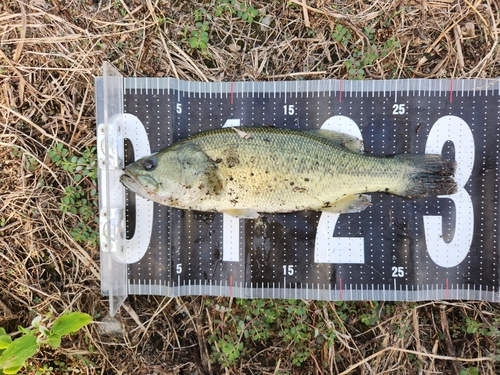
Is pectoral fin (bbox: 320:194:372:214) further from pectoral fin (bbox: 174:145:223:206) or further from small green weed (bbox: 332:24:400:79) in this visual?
small green weed (bbox: 332:24:400:79)

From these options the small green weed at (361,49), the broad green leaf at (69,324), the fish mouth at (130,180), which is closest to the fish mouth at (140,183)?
the fish mouth at (130,180)

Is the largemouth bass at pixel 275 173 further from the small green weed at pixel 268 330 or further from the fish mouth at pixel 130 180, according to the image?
the small green weed at pixel 268 330

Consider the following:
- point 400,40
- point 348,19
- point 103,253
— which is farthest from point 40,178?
point 400,40

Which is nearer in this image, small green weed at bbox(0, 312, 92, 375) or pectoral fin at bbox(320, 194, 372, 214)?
small green weed at bbox(0, 312, 92, 375)

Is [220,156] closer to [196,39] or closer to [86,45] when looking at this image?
[196,39]

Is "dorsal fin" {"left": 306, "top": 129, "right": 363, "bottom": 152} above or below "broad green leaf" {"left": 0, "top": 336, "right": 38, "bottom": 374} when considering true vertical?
above

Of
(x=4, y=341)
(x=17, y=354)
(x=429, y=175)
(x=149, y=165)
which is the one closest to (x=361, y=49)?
(x=429, y=175)

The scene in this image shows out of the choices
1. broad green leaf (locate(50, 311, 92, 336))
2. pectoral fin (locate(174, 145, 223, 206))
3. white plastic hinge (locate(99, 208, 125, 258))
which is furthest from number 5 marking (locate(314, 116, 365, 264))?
broad green leaf (locate(50, 311, 92, 336))
